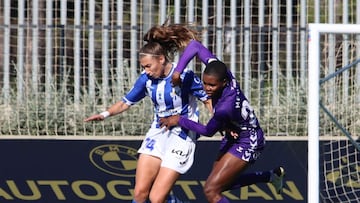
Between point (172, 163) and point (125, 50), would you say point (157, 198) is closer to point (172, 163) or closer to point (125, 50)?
point (172, 163)

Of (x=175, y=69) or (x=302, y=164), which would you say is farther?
(x=302, y=164)

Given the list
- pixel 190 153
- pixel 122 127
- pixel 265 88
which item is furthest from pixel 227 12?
pixel 190 153

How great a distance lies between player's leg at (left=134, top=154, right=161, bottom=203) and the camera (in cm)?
854

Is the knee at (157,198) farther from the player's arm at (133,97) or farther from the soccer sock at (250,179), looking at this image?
the player's arm at (133,97)

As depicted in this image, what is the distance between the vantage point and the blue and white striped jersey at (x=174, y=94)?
27.9 feet

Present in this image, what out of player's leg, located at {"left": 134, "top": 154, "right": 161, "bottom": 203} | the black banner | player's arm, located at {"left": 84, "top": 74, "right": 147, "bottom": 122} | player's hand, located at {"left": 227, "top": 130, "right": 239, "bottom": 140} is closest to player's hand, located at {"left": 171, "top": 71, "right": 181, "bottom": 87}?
player's arm, located at {"left": 84, "top": 74, "right": 147, "bottom": 122}

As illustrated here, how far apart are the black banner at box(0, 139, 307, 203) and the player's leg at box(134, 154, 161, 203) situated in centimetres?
135

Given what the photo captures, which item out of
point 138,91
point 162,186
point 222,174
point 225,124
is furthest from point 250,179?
point 138,91

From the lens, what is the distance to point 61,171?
9.91m

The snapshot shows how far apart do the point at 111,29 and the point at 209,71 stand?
13.5 ft

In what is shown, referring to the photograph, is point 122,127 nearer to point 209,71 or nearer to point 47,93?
point 47,93

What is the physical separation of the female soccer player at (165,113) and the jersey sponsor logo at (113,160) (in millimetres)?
1338

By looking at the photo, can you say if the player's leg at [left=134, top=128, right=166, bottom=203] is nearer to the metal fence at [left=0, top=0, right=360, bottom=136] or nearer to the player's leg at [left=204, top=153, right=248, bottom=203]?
the player's leg at [left=204, top=153, right=248, bottom=203]

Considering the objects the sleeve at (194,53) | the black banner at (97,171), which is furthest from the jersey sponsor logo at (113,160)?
the sleeve at (194,53)
